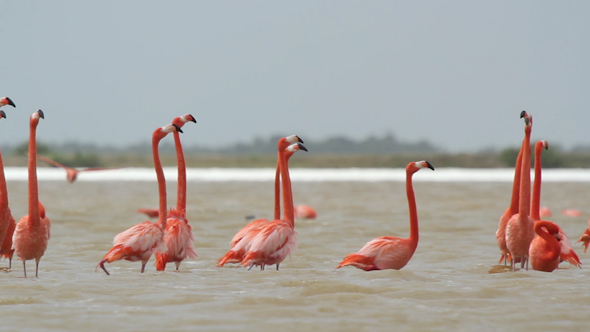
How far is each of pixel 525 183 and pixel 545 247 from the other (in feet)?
2.04

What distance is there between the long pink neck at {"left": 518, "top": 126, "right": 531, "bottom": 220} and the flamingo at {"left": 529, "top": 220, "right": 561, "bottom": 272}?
0.23 meters

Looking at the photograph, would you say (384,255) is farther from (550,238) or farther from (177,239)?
(177,239)

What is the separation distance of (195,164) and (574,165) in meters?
18.4

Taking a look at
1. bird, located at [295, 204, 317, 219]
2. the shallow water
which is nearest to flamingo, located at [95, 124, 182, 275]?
the shallow water

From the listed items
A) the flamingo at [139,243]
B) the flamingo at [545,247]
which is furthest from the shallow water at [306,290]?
the flamingo at [139,243]

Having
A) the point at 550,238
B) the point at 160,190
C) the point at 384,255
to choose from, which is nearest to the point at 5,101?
the point at 160,190

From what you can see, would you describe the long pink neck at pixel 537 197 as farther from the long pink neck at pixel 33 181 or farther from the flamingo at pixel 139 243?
the long pink neck at pixel 33 181

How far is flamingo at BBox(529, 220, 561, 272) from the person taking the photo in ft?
22.6

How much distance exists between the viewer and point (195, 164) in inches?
1719

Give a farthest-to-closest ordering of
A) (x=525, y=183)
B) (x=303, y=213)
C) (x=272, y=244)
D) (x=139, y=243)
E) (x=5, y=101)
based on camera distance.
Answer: (x=303, y=213)
(x=525, y=183)
(x=272, y=244)
(x=139, y=243)
(x=5, y=101)

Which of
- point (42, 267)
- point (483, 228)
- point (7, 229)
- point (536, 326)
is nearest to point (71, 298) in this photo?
point (7, 229)

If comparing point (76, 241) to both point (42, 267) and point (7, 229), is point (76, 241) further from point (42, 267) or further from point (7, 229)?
point (7, 229)

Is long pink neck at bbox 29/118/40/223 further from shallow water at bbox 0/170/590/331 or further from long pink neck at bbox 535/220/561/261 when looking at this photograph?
long pink neck at bbox 535/220/561/261

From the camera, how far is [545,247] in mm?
7000
